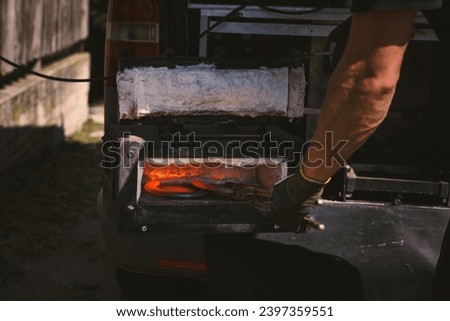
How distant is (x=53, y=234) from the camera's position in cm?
654

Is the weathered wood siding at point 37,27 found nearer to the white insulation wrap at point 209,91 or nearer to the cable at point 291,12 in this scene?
the cable at point 291,12

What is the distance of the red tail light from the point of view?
4.14 metres

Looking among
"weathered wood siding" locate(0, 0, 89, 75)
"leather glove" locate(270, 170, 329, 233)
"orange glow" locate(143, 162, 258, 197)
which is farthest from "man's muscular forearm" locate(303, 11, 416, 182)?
"weathered wood siding" locate(0, 0, 89, 75)

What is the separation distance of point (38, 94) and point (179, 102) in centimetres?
562

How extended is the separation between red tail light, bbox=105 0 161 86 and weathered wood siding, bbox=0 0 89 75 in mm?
3830

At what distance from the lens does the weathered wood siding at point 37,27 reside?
797 cm

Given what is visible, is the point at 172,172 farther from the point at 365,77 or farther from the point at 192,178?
the point at 365,77

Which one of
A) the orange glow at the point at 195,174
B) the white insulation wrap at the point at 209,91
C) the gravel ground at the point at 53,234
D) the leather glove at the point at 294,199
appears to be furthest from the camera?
the gravel ground at the point at 53,234

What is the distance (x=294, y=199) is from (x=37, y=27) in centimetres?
656

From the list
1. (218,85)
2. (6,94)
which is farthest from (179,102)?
(6,94)

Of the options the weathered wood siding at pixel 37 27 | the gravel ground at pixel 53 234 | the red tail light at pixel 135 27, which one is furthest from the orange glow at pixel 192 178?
the weathered wood siding at pixel 37 27

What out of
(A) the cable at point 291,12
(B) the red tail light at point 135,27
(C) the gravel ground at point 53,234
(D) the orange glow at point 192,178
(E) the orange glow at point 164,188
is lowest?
(C) the gravel ground at point 53,234

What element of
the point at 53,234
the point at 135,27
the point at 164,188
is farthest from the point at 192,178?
the point at 53,234

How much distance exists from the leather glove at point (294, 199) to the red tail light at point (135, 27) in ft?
4.09
